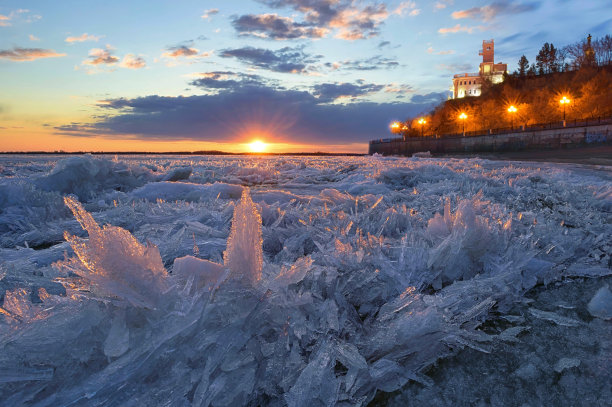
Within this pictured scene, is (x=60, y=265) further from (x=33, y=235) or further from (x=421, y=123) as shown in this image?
(x=421, y=123)

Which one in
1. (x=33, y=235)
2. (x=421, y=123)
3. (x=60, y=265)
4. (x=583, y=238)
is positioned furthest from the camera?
(x=421, y=123)

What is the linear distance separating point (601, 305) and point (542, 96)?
69.0 meters

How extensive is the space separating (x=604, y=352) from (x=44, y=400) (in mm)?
1723

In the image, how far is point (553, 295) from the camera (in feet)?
5.31

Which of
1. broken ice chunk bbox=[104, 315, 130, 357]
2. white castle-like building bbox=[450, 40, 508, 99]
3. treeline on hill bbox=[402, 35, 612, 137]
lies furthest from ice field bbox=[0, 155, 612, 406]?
white castle-like building bbox=[450, 40, 508, 99]

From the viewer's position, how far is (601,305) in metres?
1.47

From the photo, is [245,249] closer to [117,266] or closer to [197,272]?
[197,272]

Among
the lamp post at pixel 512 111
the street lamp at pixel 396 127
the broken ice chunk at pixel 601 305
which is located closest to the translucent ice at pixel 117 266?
the broken ice chunk at pixel 601 305

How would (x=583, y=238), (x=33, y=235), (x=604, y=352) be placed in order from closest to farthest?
(x=604, y=352) → (x=583, y=238) → (x=33, y=235)

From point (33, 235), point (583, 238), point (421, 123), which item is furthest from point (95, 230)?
point (421, 123)

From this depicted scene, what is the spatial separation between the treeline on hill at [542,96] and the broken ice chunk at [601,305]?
5133 centimetres

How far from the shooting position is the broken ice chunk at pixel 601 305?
1.44m

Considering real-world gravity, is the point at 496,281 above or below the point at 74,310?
below

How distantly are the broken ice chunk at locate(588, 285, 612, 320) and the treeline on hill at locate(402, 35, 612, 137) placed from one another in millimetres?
51331
